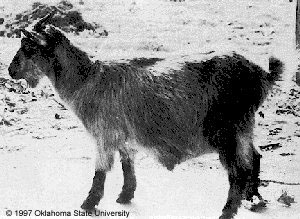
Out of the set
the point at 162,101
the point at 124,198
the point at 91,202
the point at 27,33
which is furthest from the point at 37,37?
the point at 124,198

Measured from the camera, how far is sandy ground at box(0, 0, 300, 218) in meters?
3.24

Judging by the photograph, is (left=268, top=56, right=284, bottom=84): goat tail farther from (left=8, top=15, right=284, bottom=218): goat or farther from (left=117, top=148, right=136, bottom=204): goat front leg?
(left=117, top=148, right=136, bottom=204): goat front leg

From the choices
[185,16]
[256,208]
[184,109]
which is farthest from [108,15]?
[256,208]

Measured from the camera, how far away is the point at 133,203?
3.26m

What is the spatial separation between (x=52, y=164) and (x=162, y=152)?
1.32 m

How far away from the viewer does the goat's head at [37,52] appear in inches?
120

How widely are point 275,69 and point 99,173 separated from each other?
4.69 ft

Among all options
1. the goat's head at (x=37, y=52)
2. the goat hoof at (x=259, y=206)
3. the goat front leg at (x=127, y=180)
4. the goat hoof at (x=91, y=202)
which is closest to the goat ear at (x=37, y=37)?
the goat's head at (x=37, y=52)

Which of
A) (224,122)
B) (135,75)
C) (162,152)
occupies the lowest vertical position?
(162,152)

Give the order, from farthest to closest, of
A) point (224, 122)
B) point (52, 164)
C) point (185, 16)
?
point (185, 16) < point (52, 164) < point (224, 122)

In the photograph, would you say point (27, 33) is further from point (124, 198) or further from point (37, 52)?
point (124, 198)

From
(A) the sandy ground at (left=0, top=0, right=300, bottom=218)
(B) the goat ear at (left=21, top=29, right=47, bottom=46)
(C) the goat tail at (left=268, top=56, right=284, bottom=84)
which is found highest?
(B) the goat ear at (left=21, top=29, right=47, bottom=46)

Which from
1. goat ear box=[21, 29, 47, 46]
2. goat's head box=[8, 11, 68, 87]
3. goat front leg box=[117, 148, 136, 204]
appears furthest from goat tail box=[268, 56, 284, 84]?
goat ear box=[21, 29, 47, 46]

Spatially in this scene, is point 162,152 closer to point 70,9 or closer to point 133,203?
point 133,203
